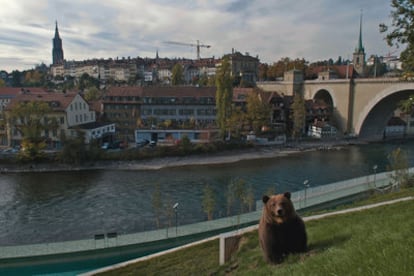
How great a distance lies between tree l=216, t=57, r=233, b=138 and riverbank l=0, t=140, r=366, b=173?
3132 mm

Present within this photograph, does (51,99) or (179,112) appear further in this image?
(179,112)

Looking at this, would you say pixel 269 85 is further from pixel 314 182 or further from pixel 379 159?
pixel 314 182

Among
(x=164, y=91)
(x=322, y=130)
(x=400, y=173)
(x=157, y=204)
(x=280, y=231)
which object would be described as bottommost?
(x=157, y=204)

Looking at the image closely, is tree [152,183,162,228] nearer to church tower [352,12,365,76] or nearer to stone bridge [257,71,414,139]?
stone bridge [257,71,414,139]

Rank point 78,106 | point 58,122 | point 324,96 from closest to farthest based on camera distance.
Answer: point 58,122 → point 78,106 → point 324,96

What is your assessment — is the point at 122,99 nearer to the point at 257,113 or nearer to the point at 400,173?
the point at 257,113

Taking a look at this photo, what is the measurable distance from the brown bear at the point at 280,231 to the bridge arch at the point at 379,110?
3326cm

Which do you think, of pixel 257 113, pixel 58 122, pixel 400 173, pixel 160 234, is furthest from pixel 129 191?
pixel 257 113

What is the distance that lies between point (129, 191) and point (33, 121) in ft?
46.0

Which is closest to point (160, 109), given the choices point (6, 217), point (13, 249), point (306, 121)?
point (306, 121)

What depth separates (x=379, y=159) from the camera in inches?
1174

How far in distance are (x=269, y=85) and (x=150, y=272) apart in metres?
47.9

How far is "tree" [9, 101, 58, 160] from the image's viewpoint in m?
27.9

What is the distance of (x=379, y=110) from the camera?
38500mm
